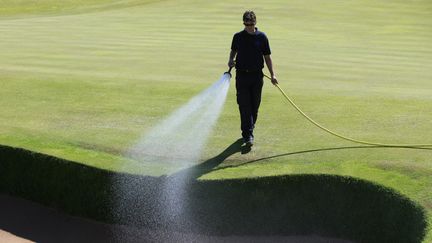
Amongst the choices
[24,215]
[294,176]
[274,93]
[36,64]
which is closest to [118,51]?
[36,64]

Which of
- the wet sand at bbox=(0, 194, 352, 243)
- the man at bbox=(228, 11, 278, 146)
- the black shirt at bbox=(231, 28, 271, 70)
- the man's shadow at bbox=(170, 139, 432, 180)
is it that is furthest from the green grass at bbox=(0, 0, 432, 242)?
the black shirt at bbox=(231, 28, 271, 70)

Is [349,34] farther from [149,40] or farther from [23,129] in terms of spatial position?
[23,129]

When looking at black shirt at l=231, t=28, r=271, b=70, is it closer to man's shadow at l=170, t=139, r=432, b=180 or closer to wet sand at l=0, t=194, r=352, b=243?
man's shadow at l=170, t=139, r=432, b=180

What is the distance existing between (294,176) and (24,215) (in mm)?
4191

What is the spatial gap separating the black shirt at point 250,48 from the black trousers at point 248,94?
0.17 metres

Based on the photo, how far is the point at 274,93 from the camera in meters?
15.0

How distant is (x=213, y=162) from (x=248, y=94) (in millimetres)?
1230

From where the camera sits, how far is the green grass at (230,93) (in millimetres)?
10211

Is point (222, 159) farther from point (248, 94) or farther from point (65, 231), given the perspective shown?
point (65, 231)

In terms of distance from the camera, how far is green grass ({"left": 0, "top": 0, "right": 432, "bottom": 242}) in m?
10.2

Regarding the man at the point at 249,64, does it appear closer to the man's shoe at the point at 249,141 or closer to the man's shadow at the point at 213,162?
the man's shoe at the point at 249,141

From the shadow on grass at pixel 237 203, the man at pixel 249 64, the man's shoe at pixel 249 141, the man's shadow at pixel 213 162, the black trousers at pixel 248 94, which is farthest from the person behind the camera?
the man's shoe at pixel 249 141

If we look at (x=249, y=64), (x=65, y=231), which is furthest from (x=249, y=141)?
(x=65, y=231)

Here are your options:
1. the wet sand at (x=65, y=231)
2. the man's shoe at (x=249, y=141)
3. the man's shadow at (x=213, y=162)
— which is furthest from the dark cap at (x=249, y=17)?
the wet sand at (x=65, y=231)
